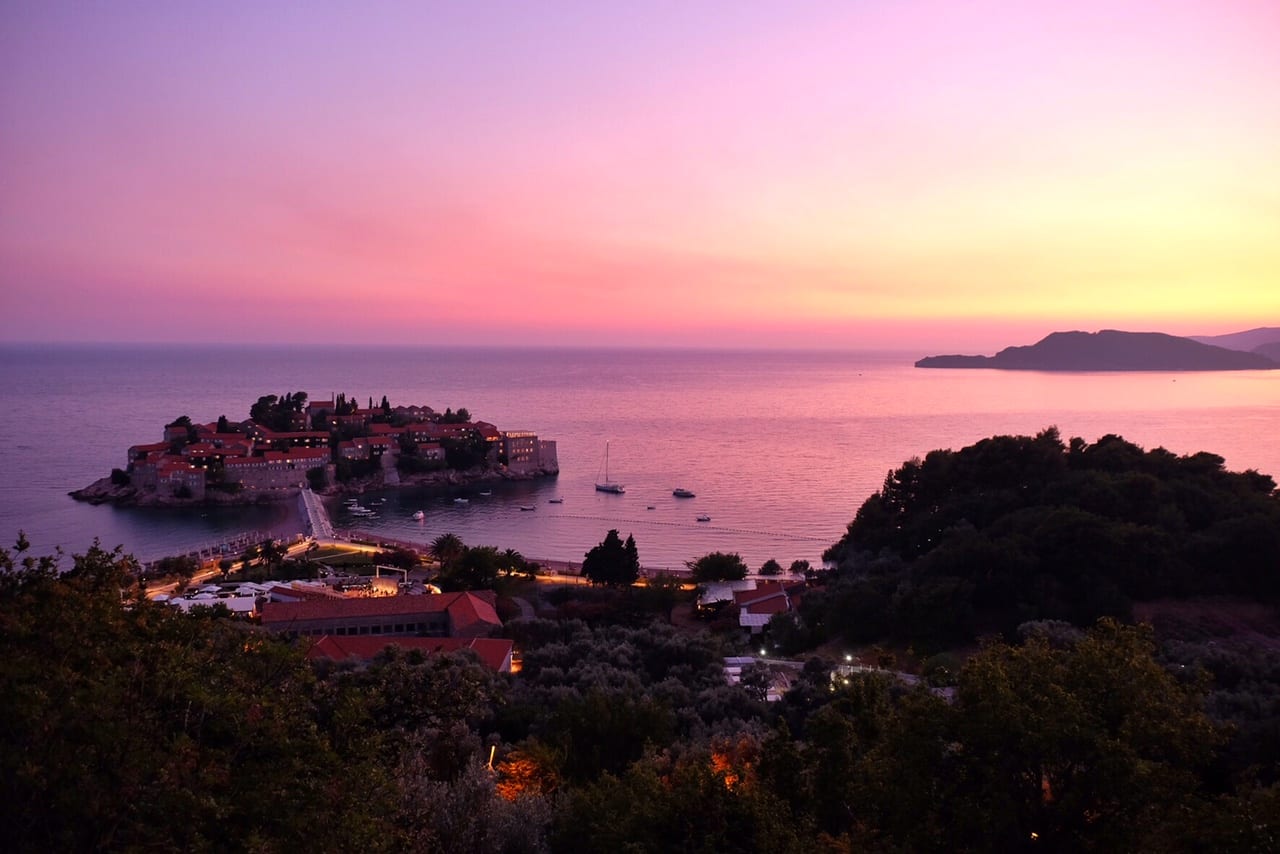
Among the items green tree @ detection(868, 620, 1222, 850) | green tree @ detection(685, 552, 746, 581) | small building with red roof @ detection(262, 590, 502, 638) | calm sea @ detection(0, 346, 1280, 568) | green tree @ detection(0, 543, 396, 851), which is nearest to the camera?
green tree @ detection(0, 543, 396, 851)

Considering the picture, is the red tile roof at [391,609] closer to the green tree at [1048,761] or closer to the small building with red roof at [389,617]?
the small building with red roof at [389,617]

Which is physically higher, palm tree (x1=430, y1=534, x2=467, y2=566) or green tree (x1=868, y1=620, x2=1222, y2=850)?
green tree (x1=868, y1=620, x2=1222, y2=850)

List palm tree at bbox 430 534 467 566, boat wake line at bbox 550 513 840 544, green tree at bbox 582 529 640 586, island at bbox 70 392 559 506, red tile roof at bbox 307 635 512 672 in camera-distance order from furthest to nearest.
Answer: island at bbox 70 392 559 506, boat wake line at bbox 550 513 840 544, palm tree at bbox 430 534 467 566, green tree at bbox 582 529 640 586, red tile roof at bbox 307 635 512 672

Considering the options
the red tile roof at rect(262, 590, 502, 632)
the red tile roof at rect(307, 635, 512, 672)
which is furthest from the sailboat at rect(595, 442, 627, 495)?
the red tile roof at rect(307, 635, 512, 672)

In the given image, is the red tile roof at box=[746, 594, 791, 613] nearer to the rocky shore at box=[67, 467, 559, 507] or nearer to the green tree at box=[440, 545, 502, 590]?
the green tree at box=[440, 545, 502, 590]

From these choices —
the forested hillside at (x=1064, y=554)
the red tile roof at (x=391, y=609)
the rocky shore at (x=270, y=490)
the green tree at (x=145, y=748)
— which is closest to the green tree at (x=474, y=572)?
the red tile roof at (x=391, y=609)

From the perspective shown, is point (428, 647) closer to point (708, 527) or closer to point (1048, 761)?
point (1048, 761)
